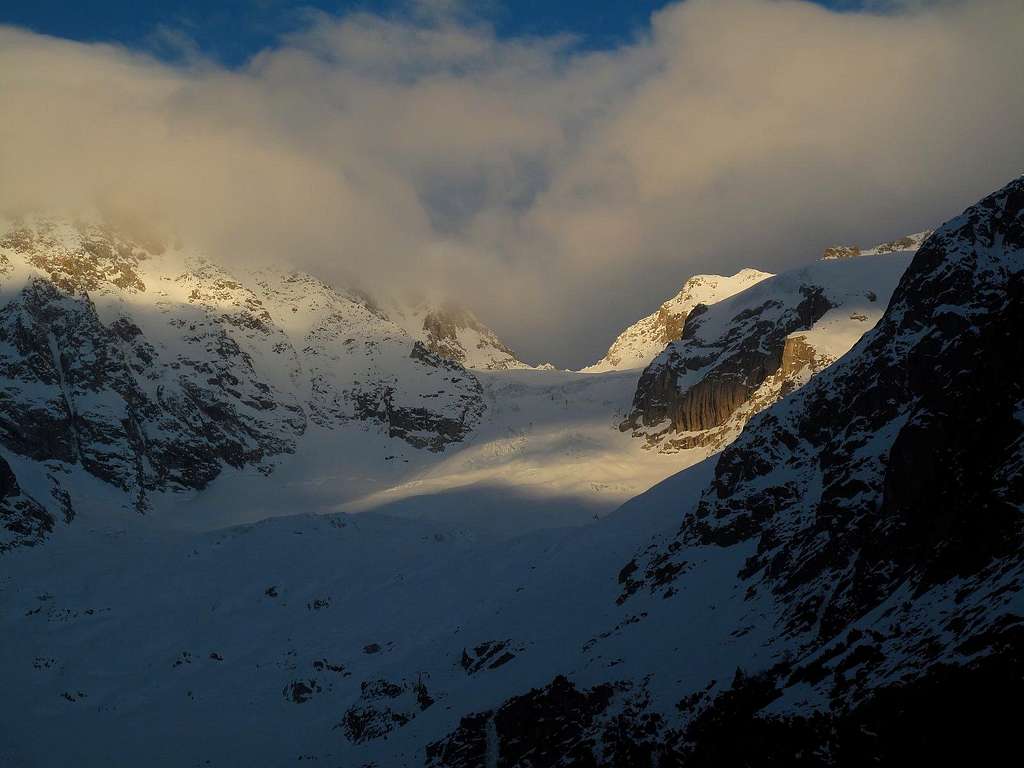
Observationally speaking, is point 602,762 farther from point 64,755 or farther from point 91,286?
point 91,286

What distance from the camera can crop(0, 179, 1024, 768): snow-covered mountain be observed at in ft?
118

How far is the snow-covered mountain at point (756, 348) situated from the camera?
150250mm

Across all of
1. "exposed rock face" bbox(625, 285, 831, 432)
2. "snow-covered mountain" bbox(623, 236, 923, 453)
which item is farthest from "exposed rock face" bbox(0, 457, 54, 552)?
"exposed rock face" bbox(625, 285, 831, 432)

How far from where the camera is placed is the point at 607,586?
238 feet

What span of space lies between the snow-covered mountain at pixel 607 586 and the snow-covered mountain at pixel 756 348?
911 mm

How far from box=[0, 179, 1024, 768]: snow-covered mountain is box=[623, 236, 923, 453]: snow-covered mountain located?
0.91 metres

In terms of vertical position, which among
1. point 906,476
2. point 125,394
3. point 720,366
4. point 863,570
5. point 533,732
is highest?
point 125,394

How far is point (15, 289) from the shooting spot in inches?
6890

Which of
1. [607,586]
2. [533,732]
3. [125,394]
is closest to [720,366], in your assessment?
[125,394]

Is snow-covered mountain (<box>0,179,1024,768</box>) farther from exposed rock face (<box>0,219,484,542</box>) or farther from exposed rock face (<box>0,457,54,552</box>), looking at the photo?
exposed rock face (<box>0,219,484,542</box>)

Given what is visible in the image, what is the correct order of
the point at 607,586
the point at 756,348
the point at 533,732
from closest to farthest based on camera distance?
the point at 533,732 → the point at 607,586 → the point at 756,348

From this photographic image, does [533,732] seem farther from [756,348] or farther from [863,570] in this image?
[756,348]

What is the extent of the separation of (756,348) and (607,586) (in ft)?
316

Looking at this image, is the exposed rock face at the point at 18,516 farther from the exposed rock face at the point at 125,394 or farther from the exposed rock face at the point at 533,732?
the exposed rock face at the point at 533,732
